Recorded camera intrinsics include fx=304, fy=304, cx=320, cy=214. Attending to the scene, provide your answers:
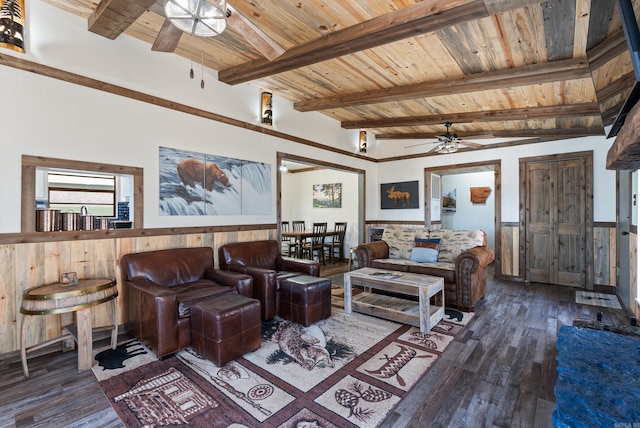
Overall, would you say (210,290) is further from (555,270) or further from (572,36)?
(555,270)

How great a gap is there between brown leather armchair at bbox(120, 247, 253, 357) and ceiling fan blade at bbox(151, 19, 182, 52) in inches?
78.2

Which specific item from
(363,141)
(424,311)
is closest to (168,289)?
(424,311)

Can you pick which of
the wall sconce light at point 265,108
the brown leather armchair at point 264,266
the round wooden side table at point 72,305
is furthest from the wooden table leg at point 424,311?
the wall sconce light at point 265,108

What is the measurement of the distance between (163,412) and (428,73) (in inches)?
161

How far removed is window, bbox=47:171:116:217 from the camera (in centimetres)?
576

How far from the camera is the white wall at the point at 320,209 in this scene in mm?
7555

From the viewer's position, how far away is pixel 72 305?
2.38 meters

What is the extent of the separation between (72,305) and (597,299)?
6306 millimetres

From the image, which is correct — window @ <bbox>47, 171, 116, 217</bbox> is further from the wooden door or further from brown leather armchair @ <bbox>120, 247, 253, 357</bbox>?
the wooden door

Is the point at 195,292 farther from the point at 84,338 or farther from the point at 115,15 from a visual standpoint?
the point at 115,15

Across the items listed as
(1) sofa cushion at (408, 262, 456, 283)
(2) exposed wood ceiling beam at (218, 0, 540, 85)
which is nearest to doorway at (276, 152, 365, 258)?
(1) sofa cushion at (408, 262, 456, 283)

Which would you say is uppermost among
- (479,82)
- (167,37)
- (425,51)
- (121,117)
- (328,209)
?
(425,51)

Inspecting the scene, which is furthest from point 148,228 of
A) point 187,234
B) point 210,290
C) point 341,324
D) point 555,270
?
point 555,270

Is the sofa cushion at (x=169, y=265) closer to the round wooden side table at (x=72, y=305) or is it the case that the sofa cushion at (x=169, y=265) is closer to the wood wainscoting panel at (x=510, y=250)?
the round wooden side table at (x=72, y=305)
